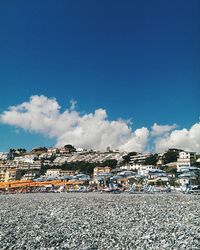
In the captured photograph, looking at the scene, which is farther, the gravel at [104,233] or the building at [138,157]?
the building at [138,157]

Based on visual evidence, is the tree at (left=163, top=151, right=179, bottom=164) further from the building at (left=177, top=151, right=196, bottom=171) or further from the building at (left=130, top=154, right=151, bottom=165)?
the building at (left=130, top=154, right=151, bottom=165)

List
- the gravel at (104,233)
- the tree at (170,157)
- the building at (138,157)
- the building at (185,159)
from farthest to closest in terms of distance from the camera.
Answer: the building at (138,157)
the tree at (170,157)
the building at (185,159)
the gravel at (104,233)

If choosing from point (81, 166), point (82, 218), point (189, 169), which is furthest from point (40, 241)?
point (81, 166)

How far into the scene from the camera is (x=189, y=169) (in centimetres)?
4094

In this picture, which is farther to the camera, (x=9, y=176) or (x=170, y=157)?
(x=170, y=157)

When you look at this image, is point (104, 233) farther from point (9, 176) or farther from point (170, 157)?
point (170, 157)

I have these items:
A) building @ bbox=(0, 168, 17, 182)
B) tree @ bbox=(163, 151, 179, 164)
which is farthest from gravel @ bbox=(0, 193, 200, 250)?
tree @ bbox=(163, 151, 179, 164)

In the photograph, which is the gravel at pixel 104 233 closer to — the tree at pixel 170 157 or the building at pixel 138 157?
the tree at pixel 170 157

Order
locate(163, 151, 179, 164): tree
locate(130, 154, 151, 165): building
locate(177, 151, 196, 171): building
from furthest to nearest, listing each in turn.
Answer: locate(130, 154, 151, 165): building < locate(163, 151, 179, 164): tree < locate(177, 151, 196, 171): building

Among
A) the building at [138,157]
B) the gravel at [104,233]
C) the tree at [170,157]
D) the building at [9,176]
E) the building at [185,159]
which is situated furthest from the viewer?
the building at [138,157]

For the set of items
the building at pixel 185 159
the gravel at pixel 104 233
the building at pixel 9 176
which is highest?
the building at pixel 185 159

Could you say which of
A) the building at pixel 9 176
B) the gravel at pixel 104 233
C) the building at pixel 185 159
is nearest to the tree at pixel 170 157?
the building at pixel 185 159

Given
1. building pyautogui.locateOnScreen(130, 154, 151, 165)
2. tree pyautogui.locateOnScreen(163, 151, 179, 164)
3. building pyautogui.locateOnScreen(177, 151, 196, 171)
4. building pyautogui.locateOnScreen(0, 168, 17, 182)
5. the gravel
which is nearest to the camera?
the gravel

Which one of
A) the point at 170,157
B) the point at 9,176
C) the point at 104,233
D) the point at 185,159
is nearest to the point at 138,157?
the point at 170,157
